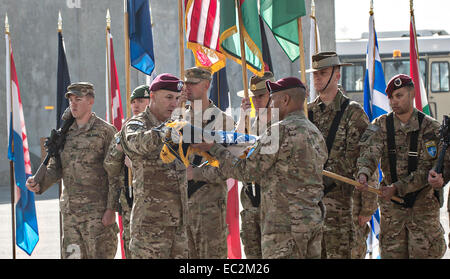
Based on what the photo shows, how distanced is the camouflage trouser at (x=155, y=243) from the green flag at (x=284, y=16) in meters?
2.46

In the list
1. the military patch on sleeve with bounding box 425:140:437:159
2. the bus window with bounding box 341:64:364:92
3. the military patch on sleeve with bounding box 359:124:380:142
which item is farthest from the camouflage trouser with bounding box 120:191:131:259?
the bus window with bounding box 341:64:364:92

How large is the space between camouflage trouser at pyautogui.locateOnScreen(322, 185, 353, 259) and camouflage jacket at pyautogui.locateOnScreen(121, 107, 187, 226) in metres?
1.50

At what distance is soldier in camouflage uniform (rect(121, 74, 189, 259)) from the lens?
16.5 ft

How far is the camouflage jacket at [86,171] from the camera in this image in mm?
6383

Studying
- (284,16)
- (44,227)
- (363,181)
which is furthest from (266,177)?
(44,227)

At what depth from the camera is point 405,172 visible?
597 cm

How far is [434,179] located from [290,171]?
5.62ft

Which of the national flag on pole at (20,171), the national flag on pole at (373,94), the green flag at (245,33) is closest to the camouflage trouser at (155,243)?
the green flag at (245,33)

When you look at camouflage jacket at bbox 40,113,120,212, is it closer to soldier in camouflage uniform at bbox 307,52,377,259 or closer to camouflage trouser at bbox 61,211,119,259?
camouflage trouser at bbox 61,211,119,259

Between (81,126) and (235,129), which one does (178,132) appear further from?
(81,126)

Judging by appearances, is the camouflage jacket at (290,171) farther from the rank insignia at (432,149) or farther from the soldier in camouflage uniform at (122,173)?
the soldier in camouflage uniform at (122,173)

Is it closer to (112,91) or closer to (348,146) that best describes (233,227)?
(348,146)
